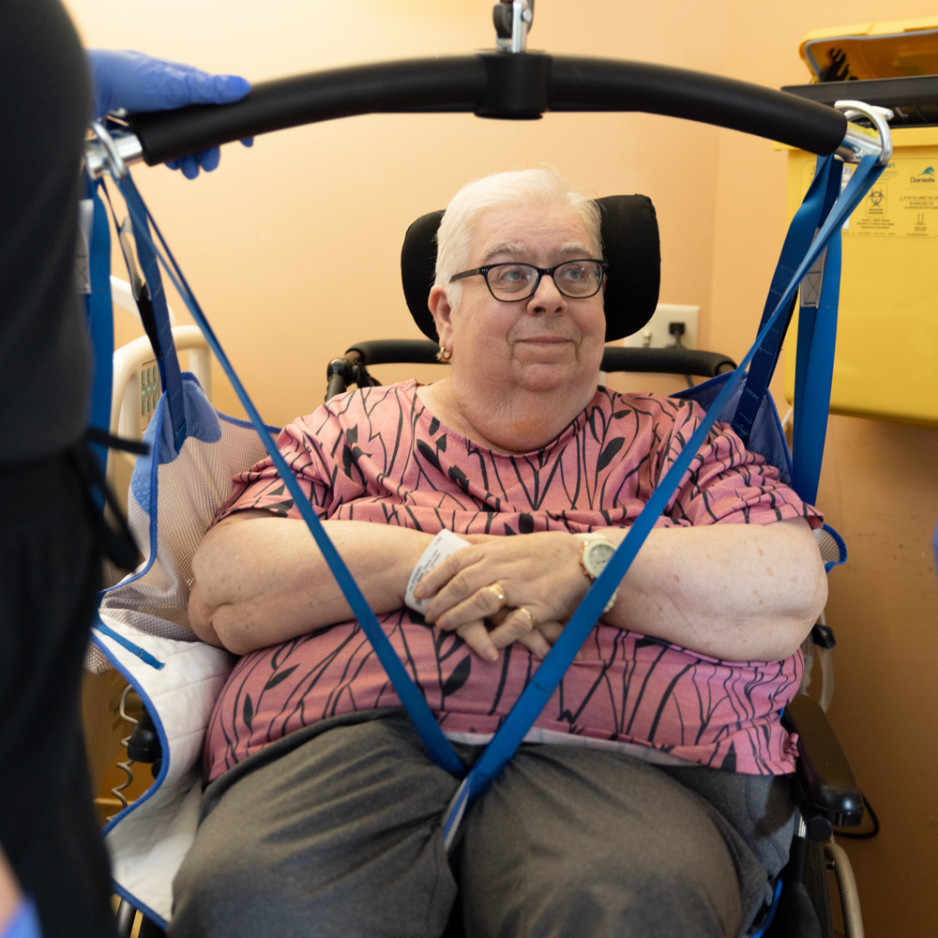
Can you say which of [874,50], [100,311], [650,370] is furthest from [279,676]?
[874,50]

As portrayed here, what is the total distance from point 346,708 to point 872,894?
1338mm

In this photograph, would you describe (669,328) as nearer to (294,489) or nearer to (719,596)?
(719,596)

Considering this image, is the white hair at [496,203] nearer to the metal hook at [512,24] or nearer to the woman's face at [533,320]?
the woman's face at [533,320]

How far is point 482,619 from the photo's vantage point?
1.12 m

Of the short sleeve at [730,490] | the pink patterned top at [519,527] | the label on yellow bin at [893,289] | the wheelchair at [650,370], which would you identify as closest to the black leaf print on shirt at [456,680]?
the pink patterned top at [519,527]

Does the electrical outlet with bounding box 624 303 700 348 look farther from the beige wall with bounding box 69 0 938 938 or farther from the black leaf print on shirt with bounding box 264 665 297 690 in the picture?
the black leaf print on shirt with bounding box 264 665 297 690

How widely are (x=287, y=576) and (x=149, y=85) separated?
1.93 feet

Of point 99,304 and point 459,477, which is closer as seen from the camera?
point 99,304

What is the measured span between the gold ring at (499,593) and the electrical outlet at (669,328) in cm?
111

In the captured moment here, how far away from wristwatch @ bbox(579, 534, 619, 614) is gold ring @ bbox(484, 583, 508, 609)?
108 millimetres

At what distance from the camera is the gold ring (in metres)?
1.10

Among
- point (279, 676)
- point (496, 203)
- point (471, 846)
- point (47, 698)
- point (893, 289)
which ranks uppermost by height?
point (496, 203)

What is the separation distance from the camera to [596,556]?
44.6 inches

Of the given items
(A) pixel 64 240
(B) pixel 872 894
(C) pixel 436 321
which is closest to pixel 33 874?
(A) pixel 64 240
